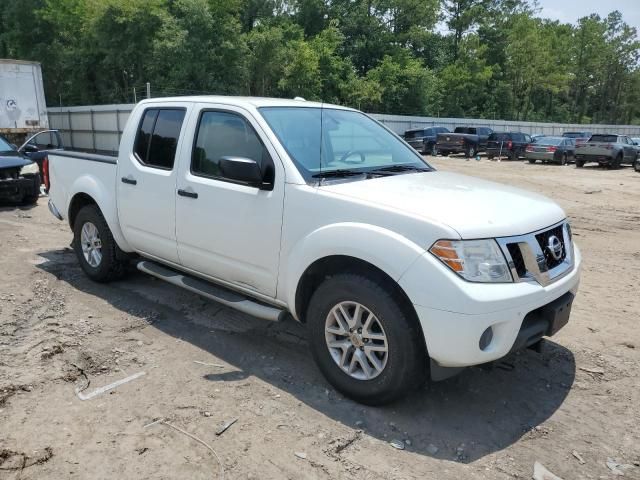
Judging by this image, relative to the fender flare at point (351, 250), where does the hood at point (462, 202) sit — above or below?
above

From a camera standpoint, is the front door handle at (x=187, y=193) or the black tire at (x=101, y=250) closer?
the front door handle at (x=187, y=193)

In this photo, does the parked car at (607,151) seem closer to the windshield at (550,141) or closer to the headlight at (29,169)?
the windshield at (550,141)

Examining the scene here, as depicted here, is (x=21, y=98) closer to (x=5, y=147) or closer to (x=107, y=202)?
(x=5, y=147)

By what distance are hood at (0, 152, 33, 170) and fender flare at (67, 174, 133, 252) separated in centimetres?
565

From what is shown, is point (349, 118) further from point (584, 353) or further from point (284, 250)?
point (584, 353)

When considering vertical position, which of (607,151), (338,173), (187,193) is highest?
(338,173)

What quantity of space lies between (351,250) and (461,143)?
2807 cm

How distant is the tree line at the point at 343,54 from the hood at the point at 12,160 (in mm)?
23737

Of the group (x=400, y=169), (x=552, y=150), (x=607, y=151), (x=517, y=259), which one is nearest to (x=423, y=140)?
(x=552, y=150)

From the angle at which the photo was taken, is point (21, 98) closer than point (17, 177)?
No

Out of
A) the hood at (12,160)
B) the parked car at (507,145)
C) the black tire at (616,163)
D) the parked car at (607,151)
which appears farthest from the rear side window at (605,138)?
the hood at (12,160)

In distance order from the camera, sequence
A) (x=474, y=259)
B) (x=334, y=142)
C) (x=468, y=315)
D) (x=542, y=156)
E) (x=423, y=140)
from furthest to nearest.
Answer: (x=423, y=140)
(x=542, y=156)
(x=334, y=142)
(x=474, y=259)
(x=468, y=315)

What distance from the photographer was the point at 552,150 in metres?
→ 27.5

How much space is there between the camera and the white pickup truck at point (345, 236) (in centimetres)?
302
